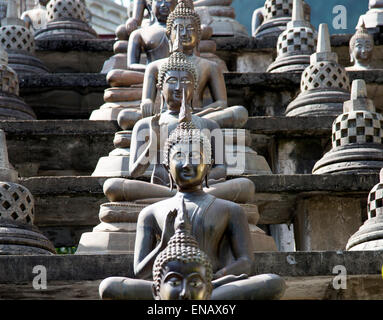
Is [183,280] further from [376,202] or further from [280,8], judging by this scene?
[280,8]

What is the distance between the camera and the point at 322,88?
497 inches

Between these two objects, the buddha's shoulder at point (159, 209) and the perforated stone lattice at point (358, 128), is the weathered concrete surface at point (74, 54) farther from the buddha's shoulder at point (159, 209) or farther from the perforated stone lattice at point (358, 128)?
the buddha's shoulder at point (159, 209)

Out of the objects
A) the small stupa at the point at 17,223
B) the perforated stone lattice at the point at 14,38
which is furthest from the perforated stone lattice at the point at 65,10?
the small stupa at the point at 17,223

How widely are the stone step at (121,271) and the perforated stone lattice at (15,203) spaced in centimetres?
89

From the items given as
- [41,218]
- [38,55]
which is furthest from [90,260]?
[38,55]

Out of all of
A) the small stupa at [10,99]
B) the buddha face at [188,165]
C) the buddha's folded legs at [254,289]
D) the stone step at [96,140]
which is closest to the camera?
the buddha's folded legs at [254,289]

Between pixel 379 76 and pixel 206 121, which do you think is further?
pixel 379 76

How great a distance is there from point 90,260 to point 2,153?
5.82 ft

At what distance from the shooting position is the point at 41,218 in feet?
36.0

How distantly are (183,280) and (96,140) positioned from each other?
5.80 meters

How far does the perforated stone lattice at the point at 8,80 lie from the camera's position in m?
13.0

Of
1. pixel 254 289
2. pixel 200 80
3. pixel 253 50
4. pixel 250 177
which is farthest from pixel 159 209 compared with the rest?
pixel 253 50

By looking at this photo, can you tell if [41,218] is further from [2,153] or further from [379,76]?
[379,76]

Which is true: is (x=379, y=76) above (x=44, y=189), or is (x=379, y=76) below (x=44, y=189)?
above
